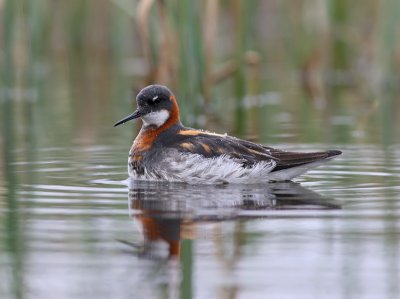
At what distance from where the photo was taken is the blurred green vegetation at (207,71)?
1248 cm

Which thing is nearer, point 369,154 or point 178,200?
point 178,200

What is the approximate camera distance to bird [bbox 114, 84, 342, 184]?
27.3ft

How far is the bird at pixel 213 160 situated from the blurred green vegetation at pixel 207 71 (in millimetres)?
2805

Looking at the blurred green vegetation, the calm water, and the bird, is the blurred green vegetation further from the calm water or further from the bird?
the calm water

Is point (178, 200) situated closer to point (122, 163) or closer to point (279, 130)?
point (122, 163)

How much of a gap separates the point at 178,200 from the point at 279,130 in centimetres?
496

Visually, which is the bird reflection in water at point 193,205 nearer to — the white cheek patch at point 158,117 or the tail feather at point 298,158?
the tail feather at point 298,158

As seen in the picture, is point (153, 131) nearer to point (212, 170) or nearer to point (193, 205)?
point (212, 170)

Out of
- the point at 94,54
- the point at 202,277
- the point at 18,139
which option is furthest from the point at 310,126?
the point at 94,54

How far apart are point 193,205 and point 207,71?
5950 millimetres

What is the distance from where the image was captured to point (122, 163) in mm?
9922

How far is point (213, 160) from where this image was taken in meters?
8.34

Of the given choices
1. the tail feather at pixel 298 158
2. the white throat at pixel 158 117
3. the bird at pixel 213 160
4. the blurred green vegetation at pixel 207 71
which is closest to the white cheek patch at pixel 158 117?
the white throat at pixel 158 117

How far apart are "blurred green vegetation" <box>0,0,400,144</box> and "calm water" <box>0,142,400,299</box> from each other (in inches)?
132
